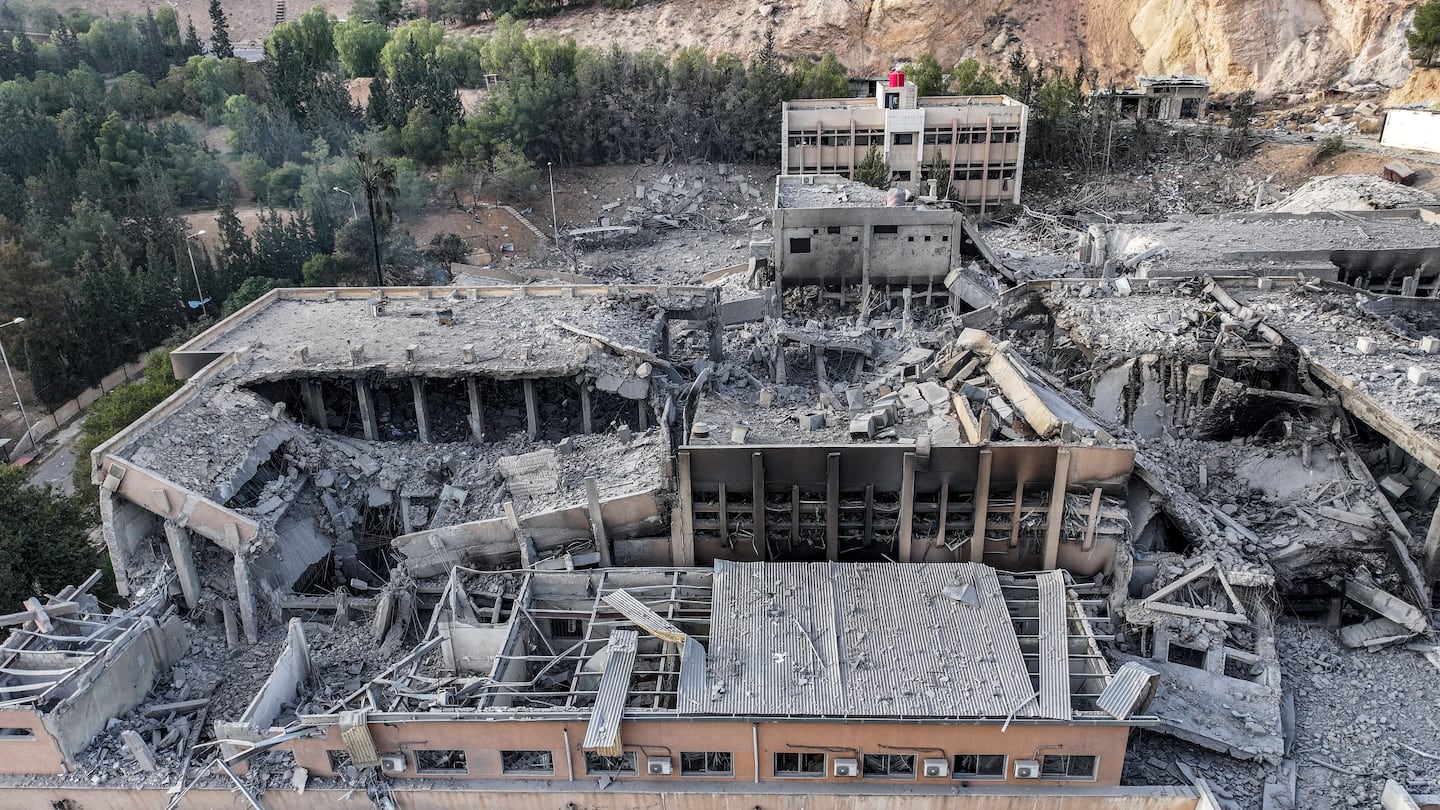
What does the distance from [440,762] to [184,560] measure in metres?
7.51

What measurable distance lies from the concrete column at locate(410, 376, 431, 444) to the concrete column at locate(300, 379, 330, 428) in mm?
2170

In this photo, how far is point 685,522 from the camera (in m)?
17.9

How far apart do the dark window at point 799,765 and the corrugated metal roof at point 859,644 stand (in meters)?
0.99

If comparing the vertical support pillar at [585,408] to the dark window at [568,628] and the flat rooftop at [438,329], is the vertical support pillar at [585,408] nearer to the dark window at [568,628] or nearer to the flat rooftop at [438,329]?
the flat rooftop at [438,329]

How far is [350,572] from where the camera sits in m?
21.7

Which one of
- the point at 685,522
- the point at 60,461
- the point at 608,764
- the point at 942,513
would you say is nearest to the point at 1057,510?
the point at 942,513

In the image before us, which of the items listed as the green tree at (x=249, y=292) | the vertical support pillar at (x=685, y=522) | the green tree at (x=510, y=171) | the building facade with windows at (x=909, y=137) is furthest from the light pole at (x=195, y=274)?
the vertical support pillar at (x=685, y=522)

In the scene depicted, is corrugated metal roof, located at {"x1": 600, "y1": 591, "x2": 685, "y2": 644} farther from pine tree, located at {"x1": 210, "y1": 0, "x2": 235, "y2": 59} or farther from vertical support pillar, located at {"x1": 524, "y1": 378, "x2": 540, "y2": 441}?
pine tree, located at {"x1": 210, "y1": 0, "x2": 235, "y2": 59}

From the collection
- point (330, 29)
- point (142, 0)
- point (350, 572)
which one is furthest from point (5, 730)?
point (142, 0)

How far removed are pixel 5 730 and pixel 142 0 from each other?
311ft

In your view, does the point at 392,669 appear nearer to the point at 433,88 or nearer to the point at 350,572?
the point at 350,572

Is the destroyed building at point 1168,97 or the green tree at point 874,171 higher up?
the destroyed building at point 1168,97

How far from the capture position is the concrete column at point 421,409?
77.3ft

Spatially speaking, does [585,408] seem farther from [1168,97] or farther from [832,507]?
[1168,97]
